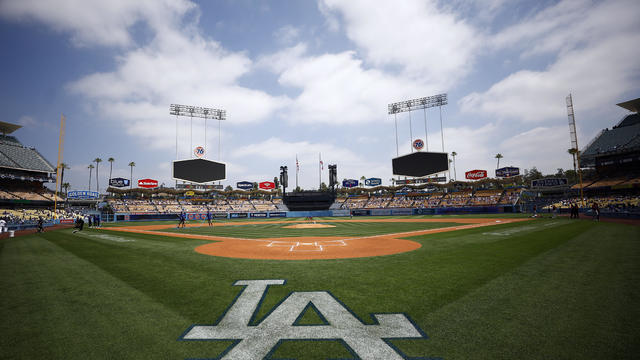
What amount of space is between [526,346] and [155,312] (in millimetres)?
6400

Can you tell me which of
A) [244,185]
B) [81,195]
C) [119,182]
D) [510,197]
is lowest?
[510,197]

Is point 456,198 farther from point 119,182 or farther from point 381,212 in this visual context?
point 119,182

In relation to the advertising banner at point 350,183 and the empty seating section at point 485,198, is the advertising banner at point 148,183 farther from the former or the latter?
the empty seating section at point 485,198

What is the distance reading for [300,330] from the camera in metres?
4.35

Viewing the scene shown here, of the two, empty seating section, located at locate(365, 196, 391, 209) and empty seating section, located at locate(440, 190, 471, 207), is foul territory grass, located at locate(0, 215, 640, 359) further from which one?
empty seating section, located at locate(365, 196, 391, 209)

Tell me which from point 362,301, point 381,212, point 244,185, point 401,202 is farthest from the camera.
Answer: point 244,185

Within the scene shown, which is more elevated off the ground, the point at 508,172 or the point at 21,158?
the point at 21,158

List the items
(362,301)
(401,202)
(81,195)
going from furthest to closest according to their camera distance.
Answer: (401,202), (81,195), (362,301)

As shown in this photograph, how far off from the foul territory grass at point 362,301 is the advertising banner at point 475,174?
62.5 m

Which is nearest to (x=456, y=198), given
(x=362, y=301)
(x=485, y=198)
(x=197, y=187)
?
(x=485, y=198)

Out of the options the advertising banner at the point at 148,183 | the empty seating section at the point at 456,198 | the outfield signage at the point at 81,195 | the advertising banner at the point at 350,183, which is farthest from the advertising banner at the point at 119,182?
the empty seating section at the point at 456,198

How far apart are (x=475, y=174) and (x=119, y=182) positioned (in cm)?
9444

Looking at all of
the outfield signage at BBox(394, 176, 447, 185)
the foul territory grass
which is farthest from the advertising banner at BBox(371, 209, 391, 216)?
the foul territory grass

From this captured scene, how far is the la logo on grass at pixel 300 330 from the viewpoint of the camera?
370 centimetres
